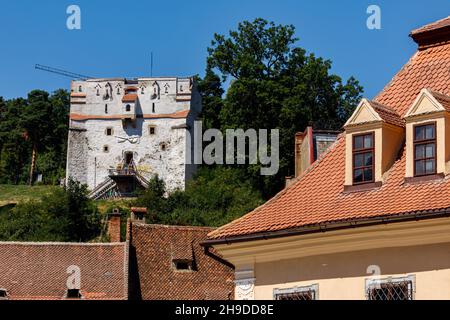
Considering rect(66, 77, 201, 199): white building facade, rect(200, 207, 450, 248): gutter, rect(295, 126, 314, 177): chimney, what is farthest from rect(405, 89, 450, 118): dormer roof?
rect(66, 77, 201, 199): white building facade

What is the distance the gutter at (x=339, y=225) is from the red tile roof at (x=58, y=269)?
971 inches

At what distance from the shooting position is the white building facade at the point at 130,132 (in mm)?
95250

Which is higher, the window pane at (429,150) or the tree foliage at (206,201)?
the tree foliage at (206,201)

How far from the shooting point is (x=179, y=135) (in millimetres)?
95625

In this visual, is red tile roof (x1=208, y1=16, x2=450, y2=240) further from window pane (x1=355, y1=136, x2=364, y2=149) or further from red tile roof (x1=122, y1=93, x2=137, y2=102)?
red tile roof (x1=122, y1=93, x2=137, y2=102)

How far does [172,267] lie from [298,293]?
84.2 feet

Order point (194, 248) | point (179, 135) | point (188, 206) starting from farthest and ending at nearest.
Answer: point (179, 135) → point (188, 206) → point (194, 248)

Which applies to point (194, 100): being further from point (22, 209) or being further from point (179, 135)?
point (22, 209)

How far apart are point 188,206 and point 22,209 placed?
33.2ft

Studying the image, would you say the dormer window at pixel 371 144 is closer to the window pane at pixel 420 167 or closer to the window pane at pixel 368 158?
the window pane at pixel 368 158

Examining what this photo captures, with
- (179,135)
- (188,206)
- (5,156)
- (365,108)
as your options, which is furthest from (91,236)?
(365,108)

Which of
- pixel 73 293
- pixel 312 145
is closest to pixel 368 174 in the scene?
pixel 312 145

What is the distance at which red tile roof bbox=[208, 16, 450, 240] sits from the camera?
1641 centimetres

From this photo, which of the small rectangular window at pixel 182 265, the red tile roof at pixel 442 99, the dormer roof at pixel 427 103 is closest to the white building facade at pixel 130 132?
the small rectangular window at pixel 182 265
